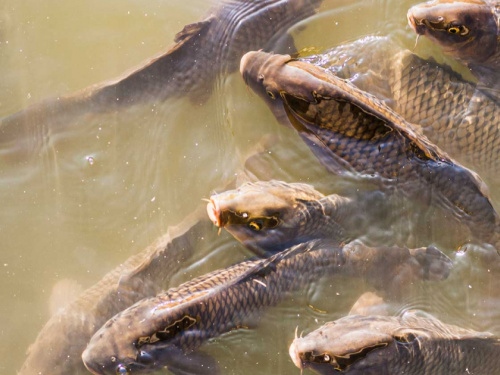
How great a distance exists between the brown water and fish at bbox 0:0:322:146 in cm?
8

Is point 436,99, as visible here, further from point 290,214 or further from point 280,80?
point 290,214

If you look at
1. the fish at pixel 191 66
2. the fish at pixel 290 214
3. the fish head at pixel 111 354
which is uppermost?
the fish at pixel 191 66

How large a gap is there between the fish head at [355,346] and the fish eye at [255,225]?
709 millimetres

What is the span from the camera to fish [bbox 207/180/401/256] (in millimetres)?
3049

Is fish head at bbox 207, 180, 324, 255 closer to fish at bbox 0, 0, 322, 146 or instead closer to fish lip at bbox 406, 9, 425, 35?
fish at bbox 0, 0, 322, 146

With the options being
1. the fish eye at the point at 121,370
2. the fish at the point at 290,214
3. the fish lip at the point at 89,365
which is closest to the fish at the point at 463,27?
the fish at the point at 290,214

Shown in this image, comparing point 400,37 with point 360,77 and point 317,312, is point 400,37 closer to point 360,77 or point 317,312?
point 360,77

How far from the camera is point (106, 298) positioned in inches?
128

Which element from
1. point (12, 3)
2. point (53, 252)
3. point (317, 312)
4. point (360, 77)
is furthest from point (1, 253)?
point (360, 77)

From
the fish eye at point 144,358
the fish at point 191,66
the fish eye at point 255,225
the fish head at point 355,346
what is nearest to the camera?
the fish head at point 355,346

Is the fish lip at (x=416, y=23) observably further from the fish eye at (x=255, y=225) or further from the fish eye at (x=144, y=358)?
the fish eye at (x=144, y=358)

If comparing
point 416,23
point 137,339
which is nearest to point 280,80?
point 416,23

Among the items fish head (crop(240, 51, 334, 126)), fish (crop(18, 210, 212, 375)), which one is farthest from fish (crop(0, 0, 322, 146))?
fish (crop(18, 210, 212, 375))

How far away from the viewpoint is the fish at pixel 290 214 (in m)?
3.05
